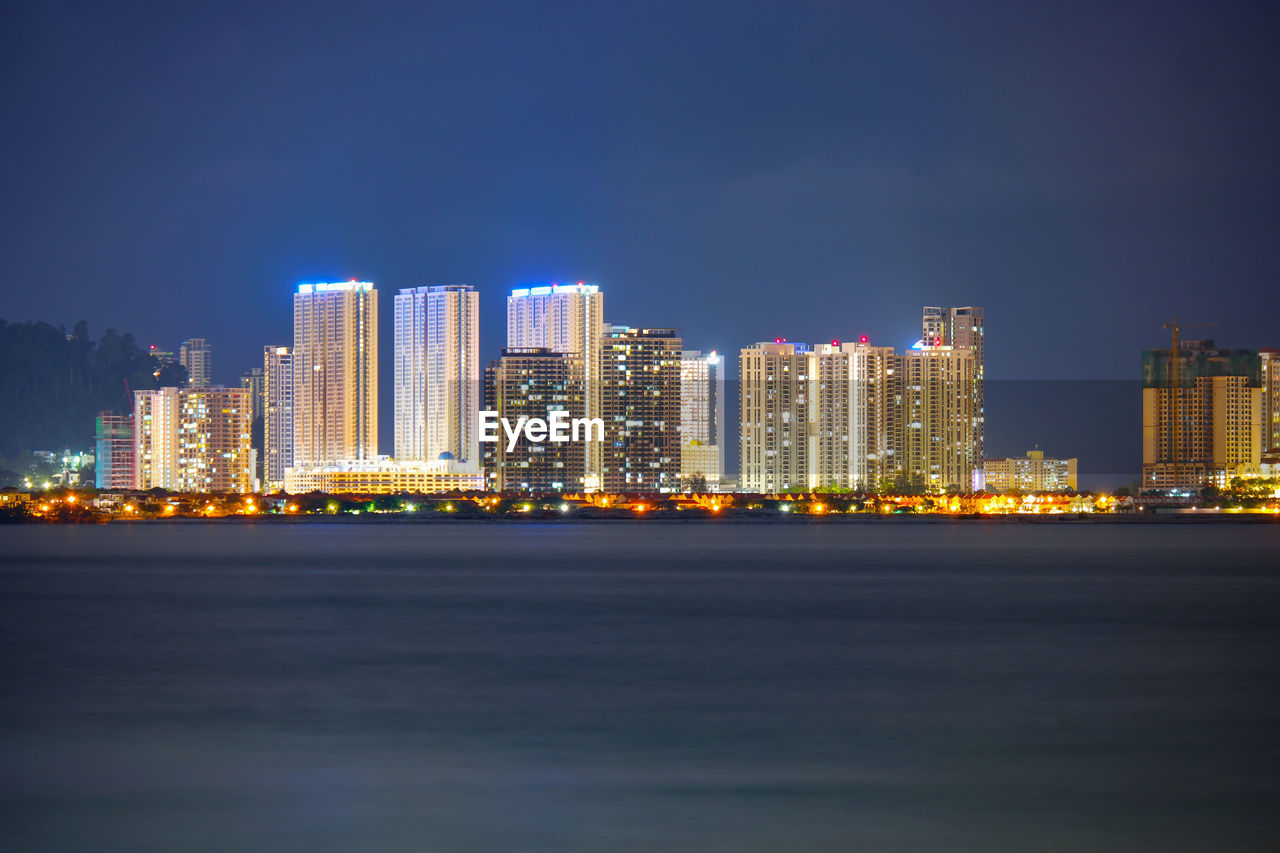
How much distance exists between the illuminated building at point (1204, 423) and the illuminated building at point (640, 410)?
62575 mm

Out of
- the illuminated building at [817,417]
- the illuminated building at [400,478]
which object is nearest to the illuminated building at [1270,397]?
the illuminated building at [817,417]

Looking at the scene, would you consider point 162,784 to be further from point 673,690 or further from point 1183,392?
point 1183,392

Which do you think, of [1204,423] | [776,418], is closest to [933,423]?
Answer: [776,418]

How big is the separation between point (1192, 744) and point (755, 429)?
163m

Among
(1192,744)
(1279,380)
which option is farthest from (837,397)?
(1192,744)

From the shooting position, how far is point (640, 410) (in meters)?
173

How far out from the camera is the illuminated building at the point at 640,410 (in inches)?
6673

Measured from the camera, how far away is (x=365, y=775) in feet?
52.7

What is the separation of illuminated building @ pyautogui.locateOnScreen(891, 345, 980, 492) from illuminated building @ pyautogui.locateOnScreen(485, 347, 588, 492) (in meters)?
40.7

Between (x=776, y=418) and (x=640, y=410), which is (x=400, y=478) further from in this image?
(x=776, y=418)

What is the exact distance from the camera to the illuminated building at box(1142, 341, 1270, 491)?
17650 cm

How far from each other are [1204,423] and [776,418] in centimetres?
5506

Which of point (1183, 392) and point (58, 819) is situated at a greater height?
point (1183, 392)

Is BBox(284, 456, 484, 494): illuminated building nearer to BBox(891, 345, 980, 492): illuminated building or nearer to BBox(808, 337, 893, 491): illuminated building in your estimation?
BBox(808, 337, 893, 491): illuminated building
